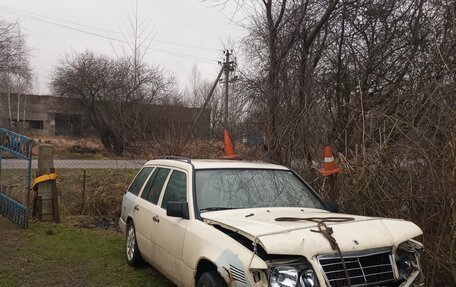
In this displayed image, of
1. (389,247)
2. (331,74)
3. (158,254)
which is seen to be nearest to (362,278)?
(389,247)

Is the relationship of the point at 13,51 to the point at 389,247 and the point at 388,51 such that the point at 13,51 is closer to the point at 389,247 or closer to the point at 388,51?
the point at 388,51

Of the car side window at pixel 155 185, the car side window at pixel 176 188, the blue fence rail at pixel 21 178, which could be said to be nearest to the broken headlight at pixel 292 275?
the car side window at pixel 176 188

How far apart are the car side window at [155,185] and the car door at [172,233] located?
24 centimetres

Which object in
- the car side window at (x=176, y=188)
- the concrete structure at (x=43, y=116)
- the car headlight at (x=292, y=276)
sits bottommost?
the car headlight at (x=292, y=276)

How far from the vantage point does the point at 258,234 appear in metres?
3.61

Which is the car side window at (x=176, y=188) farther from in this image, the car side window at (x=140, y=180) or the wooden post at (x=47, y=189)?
the wooden post at (x=47, y=189)

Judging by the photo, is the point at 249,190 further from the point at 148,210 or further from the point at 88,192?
the point at 88,192

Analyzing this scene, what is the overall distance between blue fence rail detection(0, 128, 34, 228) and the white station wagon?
3812mm

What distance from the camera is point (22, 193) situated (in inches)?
380

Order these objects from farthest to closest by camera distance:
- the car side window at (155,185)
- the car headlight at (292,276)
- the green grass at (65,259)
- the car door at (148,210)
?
the green grass at (65,259) → the car side window at (155,185) → the car door at (148,210) → the car headlight at (292,276)

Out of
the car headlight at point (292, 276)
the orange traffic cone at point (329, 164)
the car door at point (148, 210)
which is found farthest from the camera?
the orange traffic cone at point (329, 164)

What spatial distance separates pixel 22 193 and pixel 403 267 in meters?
8.02

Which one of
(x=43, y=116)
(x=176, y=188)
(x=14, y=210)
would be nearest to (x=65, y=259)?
(x=176, y=188)

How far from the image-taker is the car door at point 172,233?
4.69m
